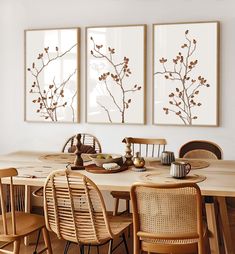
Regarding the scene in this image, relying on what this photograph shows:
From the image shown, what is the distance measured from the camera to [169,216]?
8.29ft

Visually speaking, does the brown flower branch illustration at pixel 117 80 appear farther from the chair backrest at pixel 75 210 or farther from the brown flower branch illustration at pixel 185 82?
the chair backrest at pixel 75 210

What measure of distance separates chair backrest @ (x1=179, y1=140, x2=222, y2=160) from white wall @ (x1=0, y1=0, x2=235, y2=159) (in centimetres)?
56

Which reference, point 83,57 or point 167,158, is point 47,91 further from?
point 167,158

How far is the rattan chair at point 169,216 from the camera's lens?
2.48 m

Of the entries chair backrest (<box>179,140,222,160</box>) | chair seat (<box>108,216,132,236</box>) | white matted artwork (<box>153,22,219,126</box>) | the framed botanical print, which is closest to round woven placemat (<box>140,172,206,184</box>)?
chair seat (<box>108,216,132,236</box>)

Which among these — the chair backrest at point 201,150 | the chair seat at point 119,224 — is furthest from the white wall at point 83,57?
the chair seat at point 119,224

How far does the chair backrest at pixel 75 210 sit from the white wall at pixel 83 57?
223 cm

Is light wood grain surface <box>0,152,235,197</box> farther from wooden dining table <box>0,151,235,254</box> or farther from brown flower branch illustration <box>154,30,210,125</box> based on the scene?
brown flower branch illustration <box>154,30,210,125</box>

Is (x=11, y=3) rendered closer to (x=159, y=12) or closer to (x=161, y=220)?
(x=159, y=12)

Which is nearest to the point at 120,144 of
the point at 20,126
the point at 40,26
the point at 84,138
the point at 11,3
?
the point at 84,138

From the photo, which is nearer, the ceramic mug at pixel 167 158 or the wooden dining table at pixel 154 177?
the wooden dining table at pixel 154 177

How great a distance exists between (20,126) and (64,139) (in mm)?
573

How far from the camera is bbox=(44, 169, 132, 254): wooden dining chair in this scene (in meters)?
2.71

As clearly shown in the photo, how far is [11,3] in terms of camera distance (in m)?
5.35
